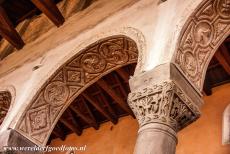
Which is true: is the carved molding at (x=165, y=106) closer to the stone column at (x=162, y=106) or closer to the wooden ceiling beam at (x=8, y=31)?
the stone column at (x=162, y=106)

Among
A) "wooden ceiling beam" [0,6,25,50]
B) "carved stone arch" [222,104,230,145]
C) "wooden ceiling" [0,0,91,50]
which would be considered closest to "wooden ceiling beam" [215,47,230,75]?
"carved stone arch" [222,104,230,145]

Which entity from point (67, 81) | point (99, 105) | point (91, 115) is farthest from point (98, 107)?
point (67, 81)

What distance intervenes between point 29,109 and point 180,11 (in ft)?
10.5

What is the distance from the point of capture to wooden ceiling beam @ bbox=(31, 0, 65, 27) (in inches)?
→ 315

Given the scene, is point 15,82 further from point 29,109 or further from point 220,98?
point 220,98

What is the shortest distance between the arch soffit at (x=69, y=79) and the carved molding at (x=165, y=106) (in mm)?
1875

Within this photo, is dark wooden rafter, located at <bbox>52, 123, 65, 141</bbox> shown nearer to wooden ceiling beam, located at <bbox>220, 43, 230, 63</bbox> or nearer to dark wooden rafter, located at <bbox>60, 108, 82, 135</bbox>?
dark wooden rafter, located at <bbox>60, 108, 82, 135</bbox>

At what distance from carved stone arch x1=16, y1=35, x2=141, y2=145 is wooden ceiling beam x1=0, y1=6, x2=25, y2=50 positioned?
196cm

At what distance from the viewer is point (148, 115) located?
464 centimetres

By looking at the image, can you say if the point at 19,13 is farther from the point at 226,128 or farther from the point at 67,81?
the point at 226,128

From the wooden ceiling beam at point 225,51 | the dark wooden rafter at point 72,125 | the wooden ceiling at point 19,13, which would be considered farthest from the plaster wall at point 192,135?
the wooden ceiling at point 19,13

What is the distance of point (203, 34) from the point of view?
5562 mm

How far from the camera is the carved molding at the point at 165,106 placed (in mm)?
4582

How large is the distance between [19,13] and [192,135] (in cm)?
470
